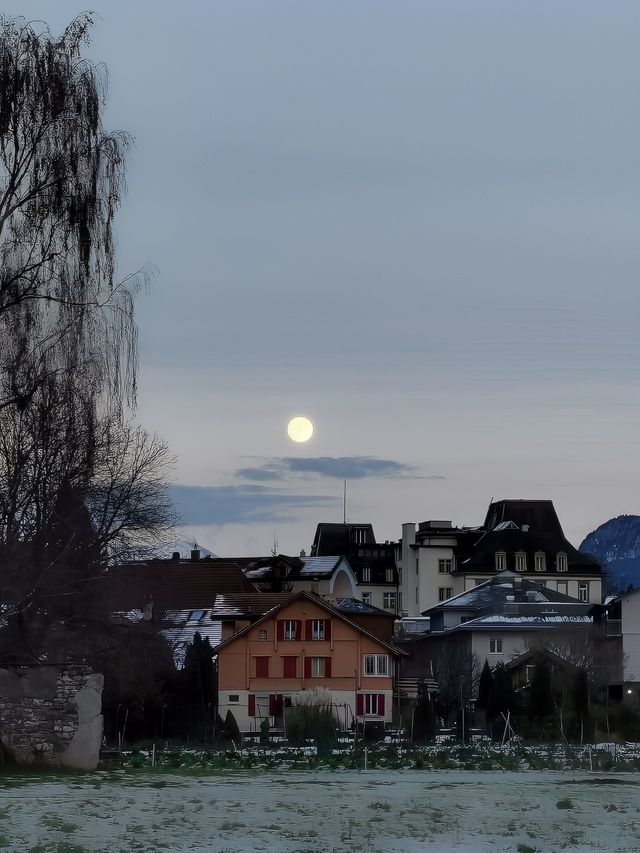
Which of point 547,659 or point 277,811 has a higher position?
point 547,659

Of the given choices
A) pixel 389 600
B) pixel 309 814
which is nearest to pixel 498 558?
pixel 389 600

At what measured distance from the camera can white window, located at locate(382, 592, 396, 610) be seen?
15975 cm

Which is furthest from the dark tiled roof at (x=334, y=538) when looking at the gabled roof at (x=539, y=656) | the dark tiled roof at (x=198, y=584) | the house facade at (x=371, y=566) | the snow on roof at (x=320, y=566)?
the gabled roof at (x=539, y=656)

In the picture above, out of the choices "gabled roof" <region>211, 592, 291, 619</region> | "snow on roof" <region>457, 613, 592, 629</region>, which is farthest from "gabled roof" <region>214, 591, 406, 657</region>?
"snow on roof" <region>457, 613, 592, 629</region>

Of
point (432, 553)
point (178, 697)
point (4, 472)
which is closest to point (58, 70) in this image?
point (4, 472)

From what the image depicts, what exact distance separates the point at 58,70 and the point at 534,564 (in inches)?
4822

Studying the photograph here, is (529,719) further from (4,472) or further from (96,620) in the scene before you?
(4,472)

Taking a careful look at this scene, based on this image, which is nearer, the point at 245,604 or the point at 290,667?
the point at 290,667

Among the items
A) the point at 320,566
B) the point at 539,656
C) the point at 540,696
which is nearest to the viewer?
the point at 540,696

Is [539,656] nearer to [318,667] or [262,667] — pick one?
[318,667]

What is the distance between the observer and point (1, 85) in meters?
29.8

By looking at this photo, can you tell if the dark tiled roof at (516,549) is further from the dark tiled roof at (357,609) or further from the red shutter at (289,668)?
the red shutter at (289,668)

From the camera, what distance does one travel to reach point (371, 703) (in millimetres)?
81500

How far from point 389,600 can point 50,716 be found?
127 meters
